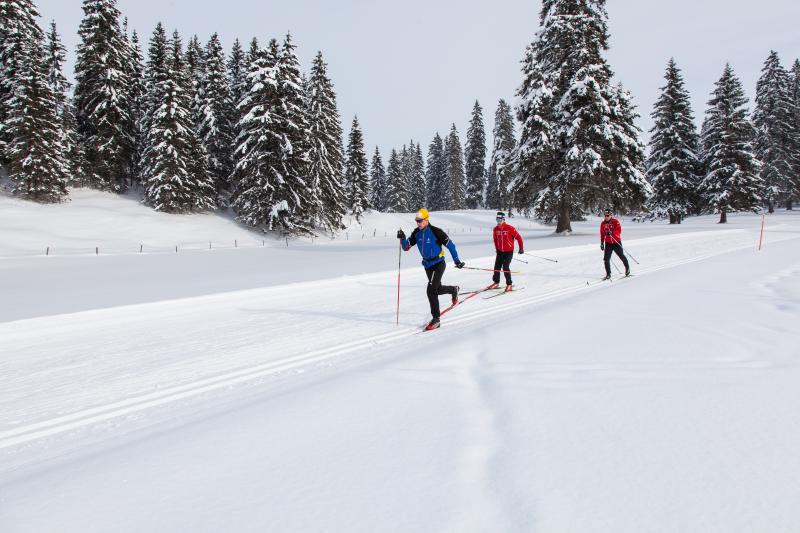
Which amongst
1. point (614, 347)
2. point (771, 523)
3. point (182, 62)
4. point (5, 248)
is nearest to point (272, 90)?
point (182, 62)

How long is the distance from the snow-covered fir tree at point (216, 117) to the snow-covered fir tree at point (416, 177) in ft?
145

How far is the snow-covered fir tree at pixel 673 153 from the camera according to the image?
42312 mm

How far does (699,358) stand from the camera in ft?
15.2

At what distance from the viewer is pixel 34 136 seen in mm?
34625

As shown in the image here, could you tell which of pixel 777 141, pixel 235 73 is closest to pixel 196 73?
pixel 235 73

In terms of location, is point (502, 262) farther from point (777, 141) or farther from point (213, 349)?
point (777, 141)

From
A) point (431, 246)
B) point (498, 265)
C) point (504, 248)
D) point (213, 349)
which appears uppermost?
point (431, 246)

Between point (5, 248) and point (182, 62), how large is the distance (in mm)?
23458

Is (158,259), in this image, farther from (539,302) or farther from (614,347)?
(614,347)

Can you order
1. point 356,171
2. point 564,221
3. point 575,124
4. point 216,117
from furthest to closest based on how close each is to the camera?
point 356,171 < point 216,117 < point 564,221 < point 575,124

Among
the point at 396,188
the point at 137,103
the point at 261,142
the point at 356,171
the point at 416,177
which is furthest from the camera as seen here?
the point at 416,177

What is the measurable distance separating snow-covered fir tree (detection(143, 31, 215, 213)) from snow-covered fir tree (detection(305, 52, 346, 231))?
10.0 m

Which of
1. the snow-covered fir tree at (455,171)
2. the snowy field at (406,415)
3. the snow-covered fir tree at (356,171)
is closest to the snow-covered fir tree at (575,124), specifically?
the snowy field at (406,415)

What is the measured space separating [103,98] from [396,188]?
141ft
